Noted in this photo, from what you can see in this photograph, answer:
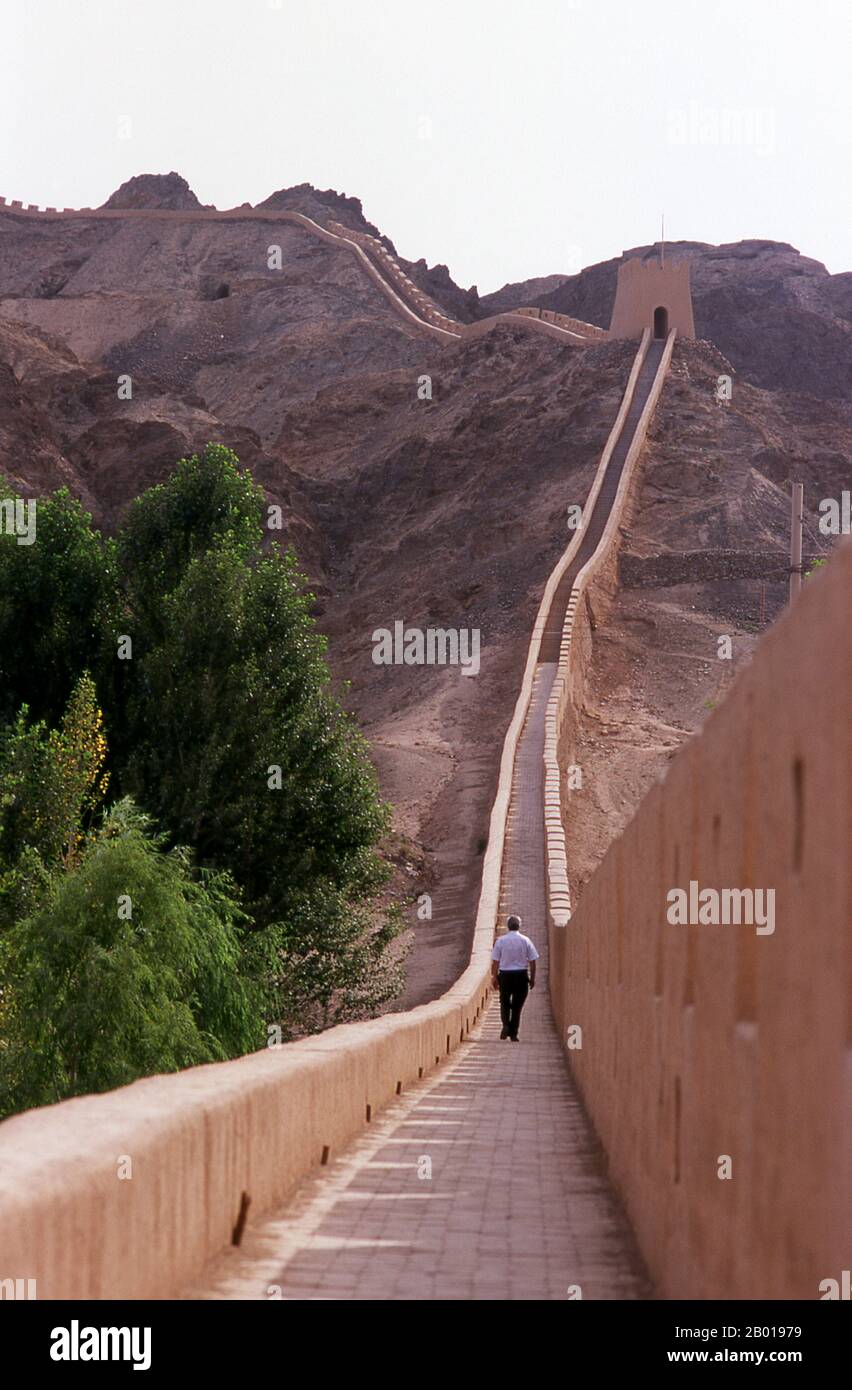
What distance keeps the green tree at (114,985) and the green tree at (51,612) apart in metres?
10.6

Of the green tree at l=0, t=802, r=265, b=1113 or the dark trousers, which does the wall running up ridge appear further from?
the green tree at l=0, t=802, r=265, b=1113

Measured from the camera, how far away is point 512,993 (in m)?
15.5

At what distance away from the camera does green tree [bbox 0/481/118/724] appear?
28391mm

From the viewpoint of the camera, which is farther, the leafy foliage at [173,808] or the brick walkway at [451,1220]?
the leafy foliage at [173,808]

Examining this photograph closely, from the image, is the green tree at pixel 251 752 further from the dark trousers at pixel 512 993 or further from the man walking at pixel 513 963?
the man walking at pixel 513 963

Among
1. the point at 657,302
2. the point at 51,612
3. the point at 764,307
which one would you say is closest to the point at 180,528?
the point at 51,612

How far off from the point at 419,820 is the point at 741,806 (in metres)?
31.5

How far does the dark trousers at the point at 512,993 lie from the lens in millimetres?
15164

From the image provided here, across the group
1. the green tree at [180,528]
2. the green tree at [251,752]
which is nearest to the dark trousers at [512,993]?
the green tree at [251,752]

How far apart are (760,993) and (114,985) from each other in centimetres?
1310
